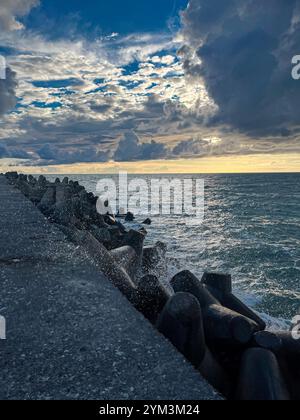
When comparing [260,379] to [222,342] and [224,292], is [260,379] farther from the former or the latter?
[224,292]

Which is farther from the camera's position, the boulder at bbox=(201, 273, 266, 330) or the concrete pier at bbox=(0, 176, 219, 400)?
the boulder at bbox=(201, 273, 266, 330)

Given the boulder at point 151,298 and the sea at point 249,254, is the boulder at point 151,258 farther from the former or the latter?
the boulder at point 151,298

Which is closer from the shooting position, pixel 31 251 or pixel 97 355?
pixel 97 355

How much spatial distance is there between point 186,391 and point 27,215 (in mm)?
9669

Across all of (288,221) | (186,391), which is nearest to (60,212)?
(186,391)

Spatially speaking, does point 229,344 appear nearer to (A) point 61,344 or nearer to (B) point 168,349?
(B) point 168,349

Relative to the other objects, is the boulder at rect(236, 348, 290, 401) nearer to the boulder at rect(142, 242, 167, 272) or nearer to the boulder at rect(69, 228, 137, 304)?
the boulder at rect(69, 228, 137, 304)

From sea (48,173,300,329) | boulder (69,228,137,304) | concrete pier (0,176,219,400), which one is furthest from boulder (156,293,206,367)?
sea (48,173,300,329)

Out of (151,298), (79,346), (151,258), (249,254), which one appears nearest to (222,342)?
(151,298)

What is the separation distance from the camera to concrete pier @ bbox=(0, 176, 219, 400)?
9.69 feet

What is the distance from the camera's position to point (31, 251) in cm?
693

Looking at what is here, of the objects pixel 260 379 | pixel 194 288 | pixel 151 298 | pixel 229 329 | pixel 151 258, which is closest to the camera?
pixel 260 379

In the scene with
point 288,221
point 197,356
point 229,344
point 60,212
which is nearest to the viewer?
point 197,356

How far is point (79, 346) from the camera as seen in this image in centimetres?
354
